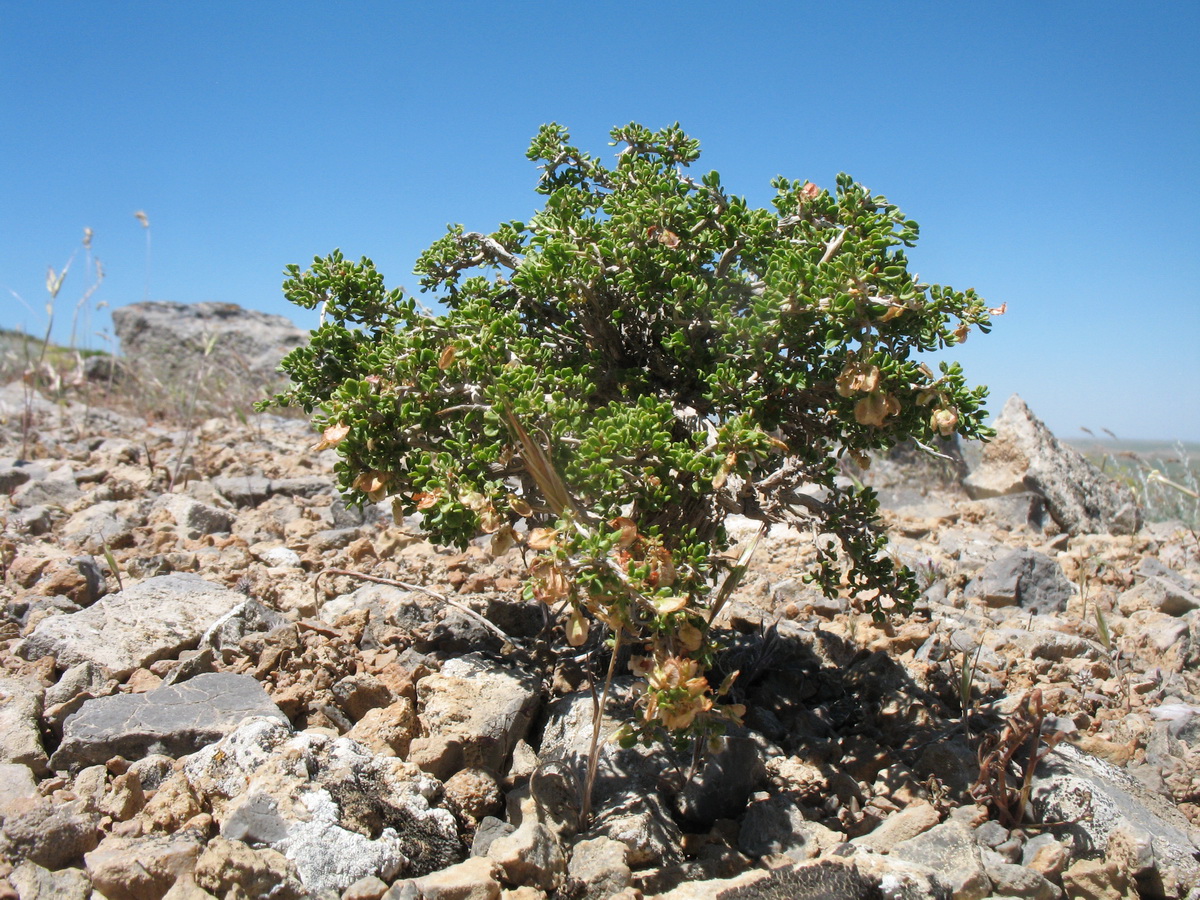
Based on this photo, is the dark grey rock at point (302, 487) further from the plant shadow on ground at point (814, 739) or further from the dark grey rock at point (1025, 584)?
the dark grey rock at point (1025, 584)

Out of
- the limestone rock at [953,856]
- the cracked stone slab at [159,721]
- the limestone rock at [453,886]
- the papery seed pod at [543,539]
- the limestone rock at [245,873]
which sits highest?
the papery seed pod at [543,539]

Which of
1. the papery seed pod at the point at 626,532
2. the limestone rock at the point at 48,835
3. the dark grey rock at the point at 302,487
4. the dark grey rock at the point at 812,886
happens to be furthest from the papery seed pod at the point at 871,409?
the dark grey rock at the point at 302,487

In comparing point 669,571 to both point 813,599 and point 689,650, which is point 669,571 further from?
point 813,599

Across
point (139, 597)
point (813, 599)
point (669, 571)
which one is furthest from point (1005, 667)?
point (139, 597)

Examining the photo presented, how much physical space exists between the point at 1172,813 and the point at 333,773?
2.54m

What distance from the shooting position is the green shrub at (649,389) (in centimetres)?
231

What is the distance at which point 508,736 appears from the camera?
9.04ft

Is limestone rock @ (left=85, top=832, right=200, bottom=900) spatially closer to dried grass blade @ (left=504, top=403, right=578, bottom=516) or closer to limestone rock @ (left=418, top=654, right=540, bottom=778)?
limestone rock @ (left=418, top=654, right=540, bottom=778)

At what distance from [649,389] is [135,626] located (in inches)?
79.5

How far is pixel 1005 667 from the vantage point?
3.56 m

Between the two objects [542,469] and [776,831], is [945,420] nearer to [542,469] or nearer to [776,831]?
[542,469]

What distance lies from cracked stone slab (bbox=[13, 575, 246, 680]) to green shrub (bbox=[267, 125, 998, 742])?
952mm

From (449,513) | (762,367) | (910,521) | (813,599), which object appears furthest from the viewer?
(910,521)

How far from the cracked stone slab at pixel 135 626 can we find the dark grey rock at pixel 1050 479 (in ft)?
16.8
